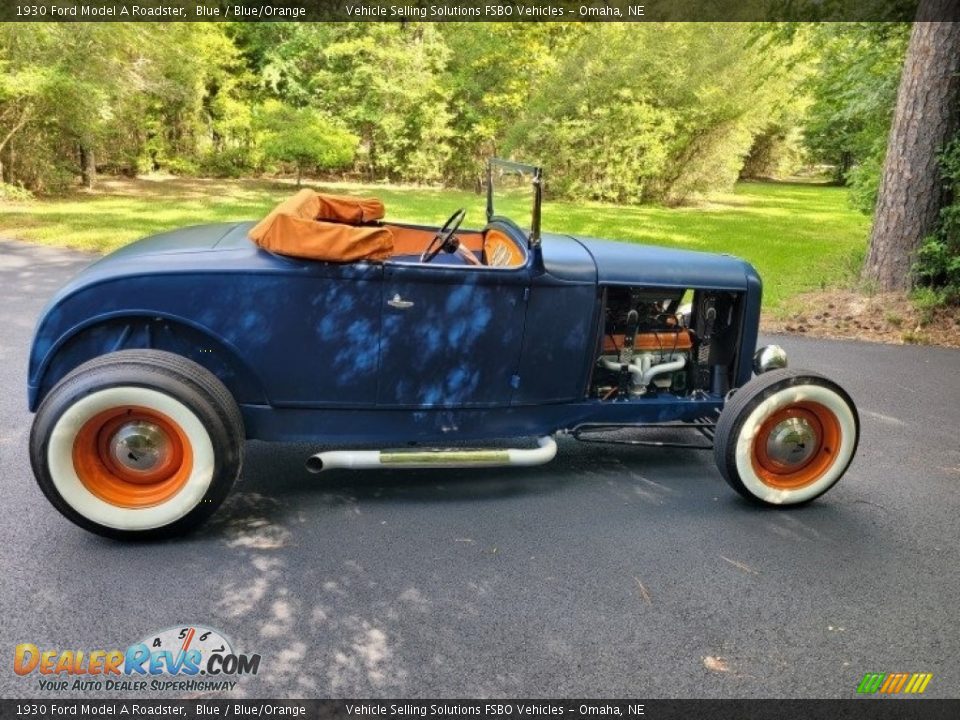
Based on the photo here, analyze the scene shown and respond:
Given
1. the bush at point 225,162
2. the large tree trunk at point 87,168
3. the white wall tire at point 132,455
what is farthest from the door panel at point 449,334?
the bush at point 225,162

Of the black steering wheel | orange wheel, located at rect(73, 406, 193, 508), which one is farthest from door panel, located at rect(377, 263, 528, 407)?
orange wheel, located at rect(73, 406, 193, 508)

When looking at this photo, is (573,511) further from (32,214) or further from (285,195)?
(285,195)

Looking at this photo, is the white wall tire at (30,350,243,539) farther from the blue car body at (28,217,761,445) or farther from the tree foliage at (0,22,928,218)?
the tree foliage at (0,22,928,218)

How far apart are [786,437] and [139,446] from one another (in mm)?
3053

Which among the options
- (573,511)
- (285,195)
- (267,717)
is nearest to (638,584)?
(573,511)

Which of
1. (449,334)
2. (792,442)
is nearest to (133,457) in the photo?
(449,334)

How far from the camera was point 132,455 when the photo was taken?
310cm

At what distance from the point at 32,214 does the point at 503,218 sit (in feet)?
39.7

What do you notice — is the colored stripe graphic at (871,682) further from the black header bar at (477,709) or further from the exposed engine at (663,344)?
the exposed engine at (663,344)

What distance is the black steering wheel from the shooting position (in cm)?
391

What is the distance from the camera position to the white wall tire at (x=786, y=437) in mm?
3490

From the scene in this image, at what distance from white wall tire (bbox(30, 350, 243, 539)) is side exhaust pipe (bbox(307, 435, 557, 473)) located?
Result: 421mm

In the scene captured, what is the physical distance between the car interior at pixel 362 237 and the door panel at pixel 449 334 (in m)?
0.15

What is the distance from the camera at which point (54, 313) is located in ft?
10.5
